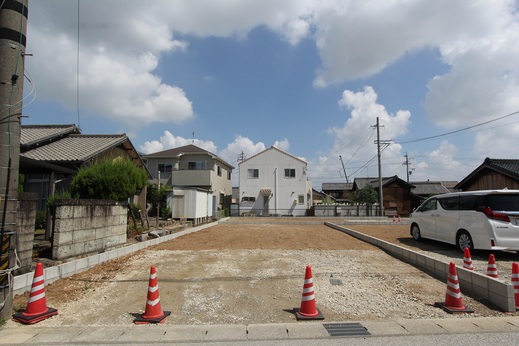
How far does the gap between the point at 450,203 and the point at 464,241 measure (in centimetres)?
114

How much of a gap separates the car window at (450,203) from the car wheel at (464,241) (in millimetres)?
721

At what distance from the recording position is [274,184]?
3462 cm

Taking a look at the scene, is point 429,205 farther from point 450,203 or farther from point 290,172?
point 290,172

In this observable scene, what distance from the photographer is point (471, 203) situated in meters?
7.93

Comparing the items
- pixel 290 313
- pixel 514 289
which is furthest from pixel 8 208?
pixel 514 289

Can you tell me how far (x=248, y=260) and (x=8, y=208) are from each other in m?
4.85

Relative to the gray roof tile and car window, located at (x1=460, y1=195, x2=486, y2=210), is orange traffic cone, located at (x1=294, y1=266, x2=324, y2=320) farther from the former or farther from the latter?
the gray roof tile

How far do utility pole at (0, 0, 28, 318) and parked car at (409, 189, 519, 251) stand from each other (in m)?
8.98

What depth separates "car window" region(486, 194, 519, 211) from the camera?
7.34m

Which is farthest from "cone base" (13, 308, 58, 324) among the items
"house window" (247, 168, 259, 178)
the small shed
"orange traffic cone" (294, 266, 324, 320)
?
"house window" (247, 168, 259, 178)

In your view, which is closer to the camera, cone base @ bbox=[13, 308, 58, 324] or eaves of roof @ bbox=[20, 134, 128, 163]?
cone base @ bbox=[13, 308, 58, 324]

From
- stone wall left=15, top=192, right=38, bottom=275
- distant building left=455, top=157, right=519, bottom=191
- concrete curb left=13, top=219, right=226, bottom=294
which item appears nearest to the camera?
→ concrete curb left=13, top=219, right=226, bottom=294

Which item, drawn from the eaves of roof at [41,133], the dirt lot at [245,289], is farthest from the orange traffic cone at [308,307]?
the eaves of roof at [41,133]

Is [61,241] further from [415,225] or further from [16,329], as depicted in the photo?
[415,225]
